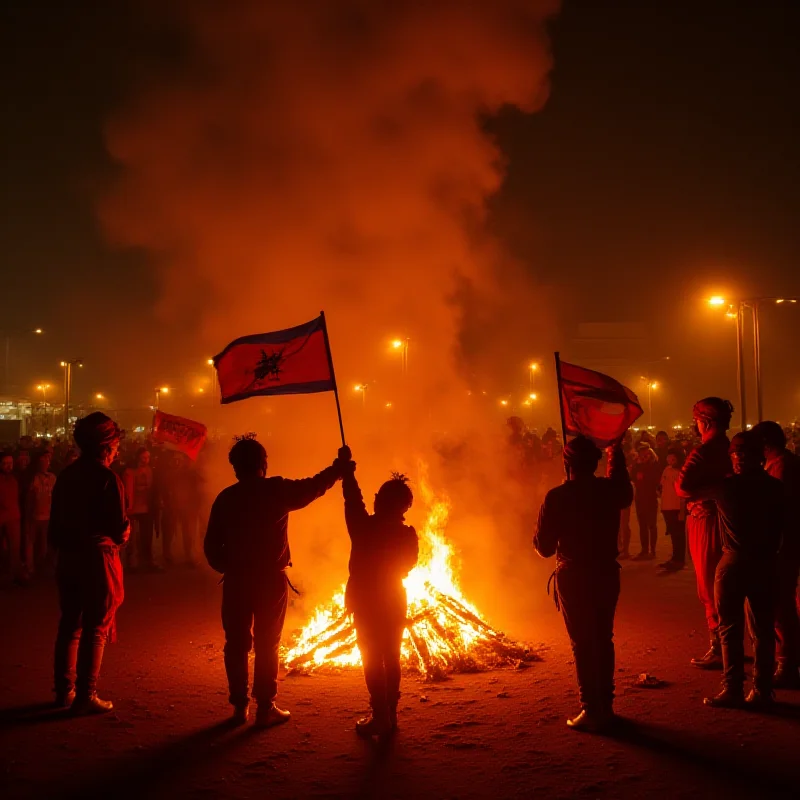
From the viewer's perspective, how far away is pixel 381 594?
4820 millimetres

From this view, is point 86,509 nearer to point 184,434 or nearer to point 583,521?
point 583,521

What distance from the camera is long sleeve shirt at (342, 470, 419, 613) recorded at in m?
4.84

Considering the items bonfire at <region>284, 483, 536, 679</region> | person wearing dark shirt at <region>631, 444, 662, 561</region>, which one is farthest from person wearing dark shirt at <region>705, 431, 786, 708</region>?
person wearing dark shirt at <region>631, 444, 662, 561</region>

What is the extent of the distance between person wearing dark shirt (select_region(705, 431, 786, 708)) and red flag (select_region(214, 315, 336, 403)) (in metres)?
2.96

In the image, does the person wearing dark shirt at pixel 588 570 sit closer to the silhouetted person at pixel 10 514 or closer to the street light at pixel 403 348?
the street light at pixel 403 348

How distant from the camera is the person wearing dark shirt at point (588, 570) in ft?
15.7

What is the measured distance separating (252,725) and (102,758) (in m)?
0.96

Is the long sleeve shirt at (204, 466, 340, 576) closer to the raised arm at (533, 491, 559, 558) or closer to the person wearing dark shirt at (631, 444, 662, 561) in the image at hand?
the raised arm at (533, 491, 559, 558)

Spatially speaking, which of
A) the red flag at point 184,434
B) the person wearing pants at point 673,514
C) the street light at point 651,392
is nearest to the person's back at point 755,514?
the person wearing pants at point 673,514

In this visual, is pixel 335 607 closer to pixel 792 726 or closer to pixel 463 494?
pixel 463 494

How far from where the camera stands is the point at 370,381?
9820mm

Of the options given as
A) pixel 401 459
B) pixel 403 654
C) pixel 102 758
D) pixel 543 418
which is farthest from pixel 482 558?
pixel 543 418

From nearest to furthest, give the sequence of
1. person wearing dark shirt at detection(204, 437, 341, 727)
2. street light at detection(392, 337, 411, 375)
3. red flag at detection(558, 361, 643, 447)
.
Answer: person wearing dark shirt at detection(204, 437, 341, 727)
red flag at detection(558, 361, 643, 447)
street light at detection(392, 337, 411, 375)

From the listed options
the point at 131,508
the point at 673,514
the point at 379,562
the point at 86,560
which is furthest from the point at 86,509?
the point at 673,514
